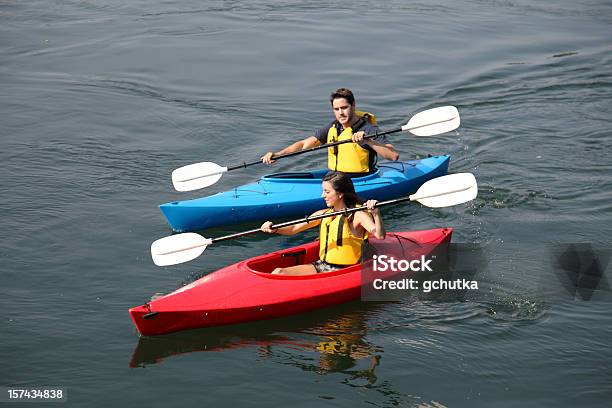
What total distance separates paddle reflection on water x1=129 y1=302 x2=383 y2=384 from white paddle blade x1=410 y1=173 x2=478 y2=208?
1133mm

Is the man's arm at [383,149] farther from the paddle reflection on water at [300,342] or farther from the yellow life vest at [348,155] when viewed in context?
the paddle reflection on water at [300,342]

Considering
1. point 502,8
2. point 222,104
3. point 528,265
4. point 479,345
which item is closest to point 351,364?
point 479,345

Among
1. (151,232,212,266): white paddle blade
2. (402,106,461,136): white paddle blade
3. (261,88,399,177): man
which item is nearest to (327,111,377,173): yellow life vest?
(261,88,399,177): man

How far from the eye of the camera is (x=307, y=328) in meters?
6.80

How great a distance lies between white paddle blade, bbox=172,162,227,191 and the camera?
28.2 feet

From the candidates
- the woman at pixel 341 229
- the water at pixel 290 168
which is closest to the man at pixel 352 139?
the water at pixel 290 168

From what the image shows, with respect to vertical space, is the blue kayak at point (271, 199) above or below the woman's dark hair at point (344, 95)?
below

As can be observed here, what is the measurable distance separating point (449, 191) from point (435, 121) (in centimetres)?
160

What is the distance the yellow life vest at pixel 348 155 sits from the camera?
8.56 metres

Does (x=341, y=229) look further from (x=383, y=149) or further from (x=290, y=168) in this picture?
(x=290, y=168)

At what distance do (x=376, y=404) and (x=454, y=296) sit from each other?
1.67 meters

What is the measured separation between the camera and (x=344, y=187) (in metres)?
6.81

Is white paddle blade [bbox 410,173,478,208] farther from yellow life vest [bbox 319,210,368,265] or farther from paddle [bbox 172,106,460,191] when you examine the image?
paddle [bbox 172,106,460,191]

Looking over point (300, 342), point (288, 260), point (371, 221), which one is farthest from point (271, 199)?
point (300, 342)
